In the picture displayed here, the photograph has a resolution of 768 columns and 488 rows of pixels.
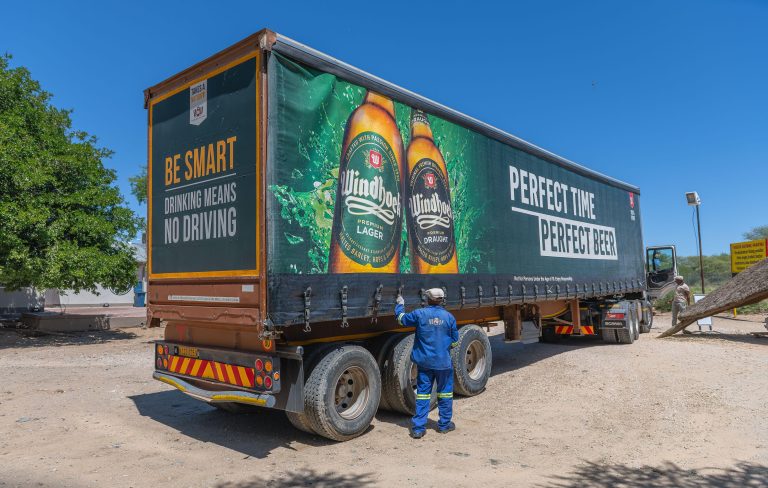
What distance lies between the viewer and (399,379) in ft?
21.0

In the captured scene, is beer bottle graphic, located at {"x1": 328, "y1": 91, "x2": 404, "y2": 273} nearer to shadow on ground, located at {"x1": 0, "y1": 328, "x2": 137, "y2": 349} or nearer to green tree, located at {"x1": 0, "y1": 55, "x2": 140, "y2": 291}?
green tree, located at {"x1": 0, "y1": 55, "x2": 140, "y2": 291}

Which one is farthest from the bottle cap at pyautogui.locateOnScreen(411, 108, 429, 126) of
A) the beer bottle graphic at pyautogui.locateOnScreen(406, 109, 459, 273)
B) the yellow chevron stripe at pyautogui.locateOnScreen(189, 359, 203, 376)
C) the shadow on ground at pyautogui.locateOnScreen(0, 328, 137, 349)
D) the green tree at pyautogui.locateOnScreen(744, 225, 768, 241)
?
the green tree at pyautogui.locateOnScreen(744, 225, 768, 241)

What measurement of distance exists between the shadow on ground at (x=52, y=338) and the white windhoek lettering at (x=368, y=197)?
39.4 ft

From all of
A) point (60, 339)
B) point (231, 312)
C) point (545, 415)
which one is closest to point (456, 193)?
point (545, 415)

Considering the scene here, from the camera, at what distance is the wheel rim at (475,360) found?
7.89m

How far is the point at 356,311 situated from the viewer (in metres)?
5.79

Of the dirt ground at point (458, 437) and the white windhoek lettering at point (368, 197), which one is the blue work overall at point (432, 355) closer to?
the dirt ground at point (458, 437)

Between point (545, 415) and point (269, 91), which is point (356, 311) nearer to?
point (269, 91)

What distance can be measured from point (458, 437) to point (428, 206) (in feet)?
9.33

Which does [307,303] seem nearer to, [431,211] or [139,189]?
[431,211]

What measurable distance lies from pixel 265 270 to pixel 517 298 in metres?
5.01

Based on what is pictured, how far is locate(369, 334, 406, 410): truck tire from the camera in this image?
652 centimetres

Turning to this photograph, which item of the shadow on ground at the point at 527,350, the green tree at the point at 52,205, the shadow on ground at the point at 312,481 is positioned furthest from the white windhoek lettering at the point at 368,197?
the green tree at the point at 52,205

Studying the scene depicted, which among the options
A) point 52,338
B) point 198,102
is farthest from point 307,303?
point 52,338
